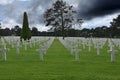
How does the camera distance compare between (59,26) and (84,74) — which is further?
(59,26)

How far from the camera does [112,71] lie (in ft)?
43.6

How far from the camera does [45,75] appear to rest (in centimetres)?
1205

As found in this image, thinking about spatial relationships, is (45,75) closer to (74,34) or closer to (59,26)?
(59,26)

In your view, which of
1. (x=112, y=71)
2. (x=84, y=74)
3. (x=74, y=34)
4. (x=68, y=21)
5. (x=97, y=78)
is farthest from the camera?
(x=74, y=34)

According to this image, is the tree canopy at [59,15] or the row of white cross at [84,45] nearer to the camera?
the row of white cross at [84,45]

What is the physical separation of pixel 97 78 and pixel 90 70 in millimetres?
2197

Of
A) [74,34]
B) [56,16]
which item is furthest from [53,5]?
[74,34]

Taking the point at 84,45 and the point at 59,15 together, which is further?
the point at 59,15

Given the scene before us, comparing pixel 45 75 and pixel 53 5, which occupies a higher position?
pixel 53 5

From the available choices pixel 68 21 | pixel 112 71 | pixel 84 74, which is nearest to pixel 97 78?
pixel 84 74

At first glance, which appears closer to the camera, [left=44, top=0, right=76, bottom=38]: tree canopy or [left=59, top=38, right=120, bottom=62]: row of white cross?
[left=59, top=38, right=120, bottom=62]: row of white cross

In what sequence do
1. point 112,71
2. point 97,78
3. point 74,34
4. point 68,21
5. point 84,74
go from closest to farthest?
point 97,78
point 84,74
point 112,71
point 68,21
point 74,34

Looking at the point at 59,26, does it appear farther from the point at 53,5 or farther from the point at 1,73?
the point at 1,73

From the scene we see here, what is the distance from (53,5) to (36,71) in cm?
7763
